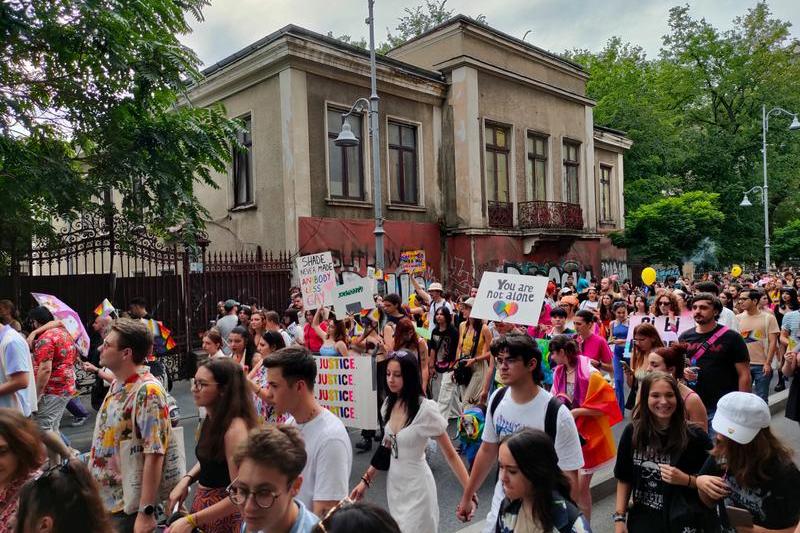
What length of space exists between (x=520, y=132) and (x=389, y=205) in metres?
6.24

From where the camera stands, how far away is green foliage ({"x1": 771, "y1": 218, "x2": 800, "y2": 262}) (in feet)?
120

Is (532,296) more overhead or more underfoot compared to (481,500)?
more overhead

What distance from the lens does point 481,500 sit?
234 inches

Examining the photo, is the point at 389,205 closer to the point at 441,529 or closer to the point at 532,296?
the point at 532,296

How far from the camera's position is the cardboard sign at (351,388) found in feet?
18.9

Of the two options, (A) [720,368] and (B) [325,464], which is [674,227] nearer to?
(A) [720,368]

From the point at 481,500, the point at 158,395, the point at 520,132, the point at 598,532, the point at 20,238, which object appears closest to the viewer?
the point at 158,395

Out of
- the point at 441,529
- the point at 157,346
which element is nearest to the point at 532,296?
the point at 441,529

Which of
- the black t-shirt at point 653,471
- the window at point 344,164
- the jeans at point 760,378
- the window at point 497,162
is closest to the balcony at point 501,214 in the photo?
the window at point 497,162

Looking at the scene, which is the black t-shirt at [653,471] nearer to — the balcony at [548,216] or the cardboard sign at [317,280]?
the cardboard sign at [317,280]

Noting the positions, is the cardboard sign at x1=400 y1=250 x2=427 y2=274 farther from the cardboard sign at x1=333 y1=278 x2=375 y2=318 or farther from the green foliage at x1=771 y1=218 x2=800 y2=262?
the green foliage at x1=771 y1=218 x2=800 y2=262

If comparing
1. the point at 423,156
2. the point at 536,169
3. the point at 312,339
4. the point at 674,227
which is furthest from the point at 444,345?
the point at 674,227

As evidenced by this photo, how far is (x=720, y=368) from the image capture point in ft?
17.5

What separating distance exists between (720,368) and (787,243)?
1461 inches
